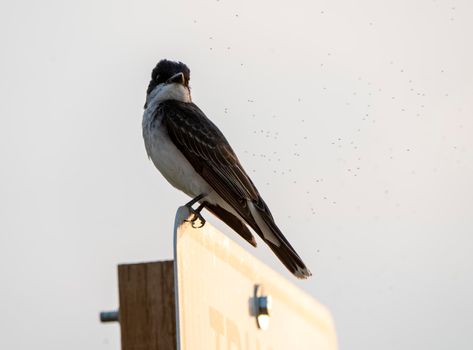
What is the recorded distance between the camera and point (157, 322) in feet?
10.8

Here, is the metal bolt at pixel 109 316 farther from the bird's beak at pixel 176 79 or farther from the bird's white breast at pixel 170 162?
the bird's beak at pixel 176 79

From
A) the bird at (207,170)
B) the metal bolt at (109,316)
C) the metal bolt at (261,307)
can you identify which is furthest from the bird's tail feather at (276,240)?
the metal bolt at (109,316)

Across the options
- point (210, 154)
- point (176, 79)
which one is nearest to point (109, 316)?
point (210, 154)

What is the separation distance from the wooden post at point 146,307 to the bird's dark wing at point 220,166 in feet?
9.37

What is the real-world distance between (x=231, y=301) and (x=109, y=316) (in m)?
0.68

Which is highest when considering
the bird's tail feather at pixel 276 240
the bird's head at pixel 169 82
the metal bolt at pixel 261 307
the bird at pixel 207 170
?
the bird's head at pixel 169 82

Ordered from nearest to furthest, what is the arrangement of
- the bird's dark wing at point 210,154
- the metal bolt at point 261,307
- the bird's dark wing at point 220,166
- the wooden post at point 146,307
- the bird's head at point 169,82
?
1. the wooden post at point 146,307
2. the metal bolt at point 261,307
3. the bird's dark wing at point 220,166
4. the bird's dark wing at point 210,154
5. the bird's head at point 169,82

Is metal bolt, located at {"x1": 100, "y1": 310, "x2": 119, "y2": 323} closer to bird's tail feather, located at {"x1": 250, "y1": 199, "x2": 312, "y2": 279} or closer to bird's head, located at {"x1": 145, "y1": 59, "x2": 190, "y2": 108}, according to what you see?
bird's tail feather, located at {"x1": 250, "y1": 199, "x2": 312, "y2": 279}

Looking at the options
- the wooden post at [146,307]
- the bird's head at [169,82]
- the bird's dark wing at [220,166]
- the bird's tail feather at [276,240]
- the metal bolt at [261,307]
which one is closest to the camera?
the wooden post at [146,307]

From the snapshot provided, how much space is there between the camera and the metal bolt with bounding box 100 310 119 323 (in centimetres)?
353

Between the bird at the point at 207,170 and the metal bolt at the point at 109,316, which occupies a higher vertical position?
the bird at the point at 207,170

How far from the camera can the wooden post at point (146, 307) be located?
3248mm

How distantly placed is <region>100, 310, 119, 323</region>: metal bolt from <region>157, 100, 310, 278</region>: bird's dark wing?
8.76 ft

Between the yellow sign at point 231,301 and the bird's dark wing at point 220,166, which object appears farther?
the bird's dark wing at point 220,166
